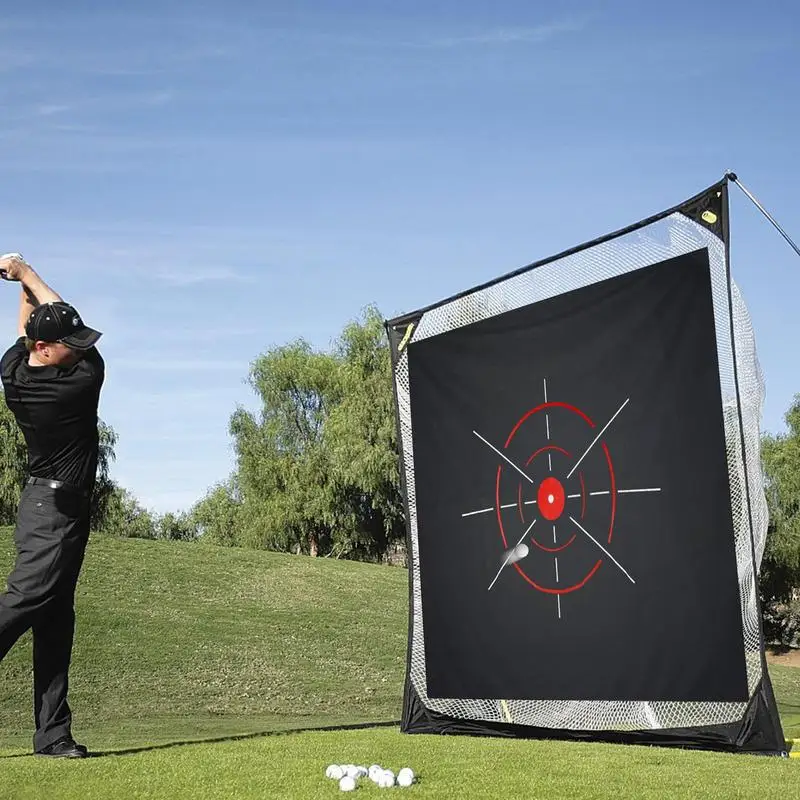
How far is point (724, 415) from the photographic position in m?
5.30

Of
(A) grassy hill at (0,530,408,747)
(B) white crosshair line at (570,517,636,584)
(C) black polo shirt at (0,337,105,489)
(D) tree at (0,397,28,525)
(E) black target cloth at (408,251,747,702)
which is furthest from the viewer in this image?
(D) tree at (0,397,28,525)

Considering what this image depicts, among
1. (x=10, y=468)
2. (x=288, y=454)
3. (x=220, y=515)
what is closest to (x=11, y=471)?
(x=10, y=468)

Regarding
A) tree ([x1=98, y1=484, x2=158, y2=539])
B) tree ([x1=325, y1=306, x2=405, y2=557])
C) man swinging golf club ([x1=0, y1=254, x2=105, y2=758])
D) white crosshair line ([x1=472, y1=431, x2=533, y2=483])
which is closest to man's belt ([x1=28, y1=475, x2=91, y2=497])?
man swinging golf club ([x1=0, y1=254, x2=105, y2=758])

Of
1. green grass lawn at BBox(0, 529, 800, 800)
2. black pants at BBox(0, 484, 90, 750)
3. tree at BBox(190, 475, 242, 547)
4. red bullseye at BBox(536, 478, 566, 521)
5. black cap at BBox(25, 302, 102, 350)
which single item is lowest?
green grass lawn at BBox(0, 529, 800, 800)

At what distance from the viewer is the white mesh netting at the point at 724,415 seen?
5.22 meters

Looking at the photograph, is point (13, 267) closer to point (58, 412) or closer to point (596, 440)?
point (58, 412)

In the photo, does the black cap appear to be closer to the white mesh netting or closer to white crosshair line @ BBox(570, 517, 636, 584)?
the white mesh netting

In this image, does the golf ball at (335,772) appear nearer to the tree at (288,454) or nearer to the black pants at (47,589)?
the black pants at (47,589)

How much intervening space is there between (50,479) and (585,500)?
2.97 m

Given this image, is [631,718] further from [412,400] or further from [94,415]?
[94,415]

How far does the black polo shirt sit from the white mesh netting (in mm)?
2742

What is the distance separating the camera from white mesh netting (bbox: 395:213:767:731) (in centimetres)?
522

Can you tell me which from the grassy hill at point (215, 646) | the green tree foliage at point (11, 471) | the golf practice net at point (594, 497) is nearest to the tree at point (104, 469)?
the green tree foliage at point (11, 471)

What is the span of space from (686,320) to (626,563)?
138cm
